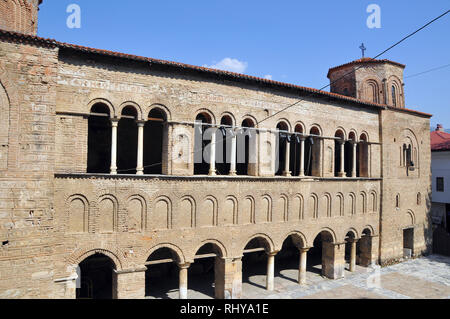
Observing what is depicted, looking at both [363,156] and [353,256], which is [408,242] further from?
[363,156]

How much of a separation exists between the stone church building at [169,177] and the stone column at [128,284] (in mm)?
37

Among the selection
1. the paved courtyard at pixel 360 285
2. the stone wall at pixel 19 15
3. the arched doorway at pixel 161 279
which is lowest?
the paved courtyard at pixel 360 285

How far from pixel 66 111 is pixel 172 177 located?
4302mm

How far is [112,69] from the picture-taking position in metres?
11.7

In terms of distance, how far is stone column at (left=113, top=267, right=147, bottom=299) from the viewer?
1152 centimetres

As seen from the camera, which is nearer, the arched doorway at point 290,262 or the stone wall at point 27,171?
the stone wall at point 27,171

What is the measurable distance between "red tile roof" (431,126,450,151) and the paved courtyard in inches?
402

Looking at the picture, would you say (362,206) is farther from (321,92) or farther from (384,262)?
(321,92)

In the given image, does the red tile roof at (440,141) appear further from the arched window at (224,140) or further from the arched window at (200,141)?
the arched window at (200,141)

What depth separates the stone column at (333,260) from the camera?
17094 mm

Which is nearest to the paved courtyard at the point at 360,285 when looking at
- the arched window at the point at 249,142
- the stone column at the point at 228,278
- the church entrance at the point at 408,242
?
the stone column at the point at 228,278

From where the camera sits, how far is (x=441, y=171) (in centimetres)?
2578

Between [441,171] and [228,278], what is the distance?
21.1 m

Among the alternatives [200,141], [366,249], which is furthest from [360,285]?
[200,141]
